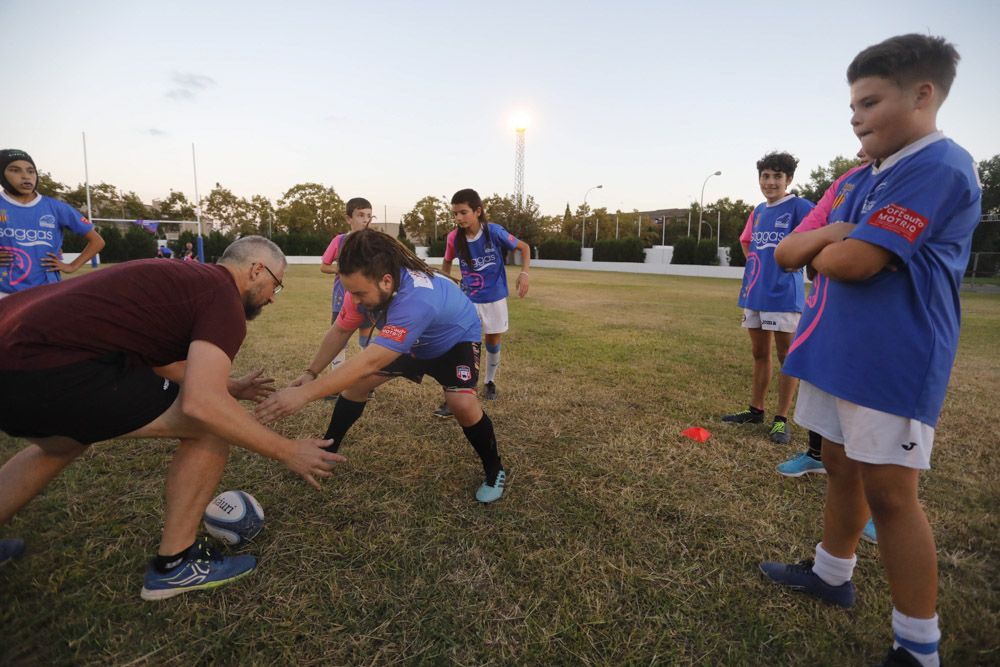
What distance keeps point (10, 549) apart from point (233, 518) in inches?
41.1

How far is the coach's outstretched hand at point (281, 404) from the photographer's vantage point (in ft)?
7.17

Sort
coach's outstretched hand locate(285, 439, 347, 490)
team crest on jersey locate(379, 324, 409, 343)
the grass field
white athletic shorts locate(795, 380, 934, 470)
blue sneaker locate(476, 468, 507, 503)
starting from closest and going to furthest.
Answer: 1. white athletic shorts locate(795, 380, 934, 470)
2. the grass field
3. coach's outstretched hand locate(285, 439, 347, 490)
4. team crest on jersey locate(379, 324, 409, 343)
5. blue sneaker locate(476, 468, 507, 503)

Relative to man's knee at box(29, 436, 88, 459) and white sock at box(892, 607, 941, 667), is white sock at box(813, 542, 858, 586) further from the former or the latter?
man's knee at box(29, 436, 88, 459)


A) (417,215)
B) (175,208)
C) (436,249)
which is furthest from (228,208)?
(436,249)

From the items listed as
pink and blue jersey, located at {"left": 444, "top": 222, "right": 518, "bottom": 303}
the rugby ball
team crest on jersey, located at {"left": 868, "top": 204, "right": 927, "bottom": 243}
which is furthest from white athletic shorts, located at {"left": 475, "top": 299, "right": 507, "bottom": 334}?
team crest on jersey, located at {"left": 868, "top": 204, "right": 927, "bottom": 243}

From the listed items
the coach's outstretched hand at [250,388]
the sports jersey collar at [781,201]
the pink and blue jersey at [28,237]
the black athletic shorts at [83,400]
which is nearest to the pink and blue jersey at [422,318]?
the coach's outstretched hand at [250,388]

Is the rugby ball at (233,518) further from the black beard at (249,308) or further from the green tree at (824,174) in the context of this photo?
the green tree at (824,174)

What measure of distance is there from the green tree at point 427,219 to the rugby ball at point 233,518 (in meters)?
72.1

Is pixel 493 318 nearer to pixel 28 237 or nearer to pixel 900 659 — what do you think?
pixel 900 659

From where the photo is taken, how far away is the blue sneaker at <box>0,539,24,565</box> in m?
2.41

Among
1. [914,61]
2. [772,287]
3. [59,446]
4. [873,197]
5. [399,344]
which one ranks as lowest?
[59,446]

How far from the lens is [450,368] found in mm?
3152

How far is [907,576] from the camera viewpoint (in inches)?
69.6

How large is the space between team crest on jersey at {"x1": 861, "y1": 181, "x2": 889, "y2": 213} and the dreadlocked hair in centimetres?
216
